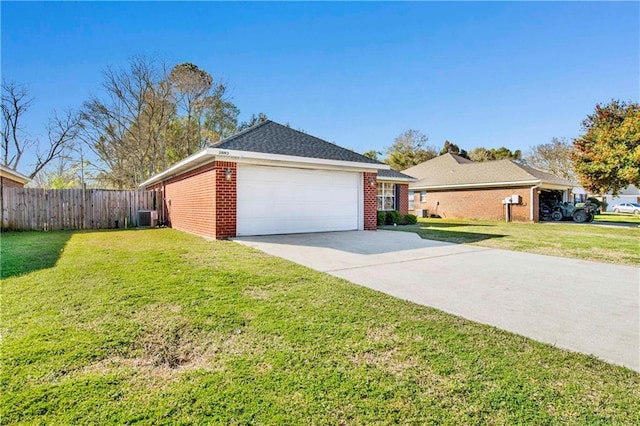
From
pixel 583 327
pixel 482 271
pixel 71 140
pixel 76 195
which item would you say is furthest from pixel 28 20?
pixel 583 327

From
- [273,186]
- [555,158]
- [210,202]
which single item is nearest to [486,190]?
[273,186]

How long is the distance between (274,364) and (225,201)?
22.9ft

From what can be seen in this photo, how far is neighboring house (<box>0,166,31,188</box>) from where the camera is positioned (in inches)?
502

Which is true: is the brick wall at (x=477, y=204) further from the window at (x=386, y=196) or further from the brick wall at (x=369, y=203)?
the brick wall at (x=369, y=203)

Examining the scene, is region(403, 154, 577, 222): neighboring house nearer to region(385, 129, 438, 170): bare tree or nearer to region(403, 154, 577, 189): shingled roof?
region(403, 154, 577, 189): shingled roof

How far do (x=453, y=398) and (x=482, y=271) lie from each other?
401 cm

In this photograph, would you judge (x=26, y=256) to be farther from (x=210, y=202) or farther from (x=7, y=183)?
(x=7, y=183)

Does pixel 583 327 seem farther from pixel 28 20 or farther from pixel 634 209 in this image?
pixel 634 209

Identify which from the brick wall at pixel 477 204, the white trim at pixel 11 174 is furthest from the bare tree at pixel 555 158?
the white trim at pixel 11 174

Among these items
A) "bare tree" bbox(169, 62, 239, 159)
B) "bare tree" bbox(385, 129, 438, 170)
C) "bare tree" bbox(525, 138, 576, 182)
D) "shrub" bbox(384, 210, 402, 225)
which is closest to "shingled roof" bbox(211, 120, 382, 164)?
"shrub" bbox(384, 210, 402, 225)

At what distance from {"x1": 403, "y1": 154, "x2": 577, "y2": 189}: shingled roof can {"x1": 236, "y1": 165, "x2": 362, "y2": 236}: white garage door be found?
42.6 ft

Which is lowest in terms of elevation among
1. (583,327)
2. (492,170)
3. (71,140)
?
(583,327)

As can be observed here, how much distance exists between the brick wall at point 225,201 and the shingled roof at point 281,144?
1.94ft

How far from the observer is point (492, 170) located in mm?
21766
